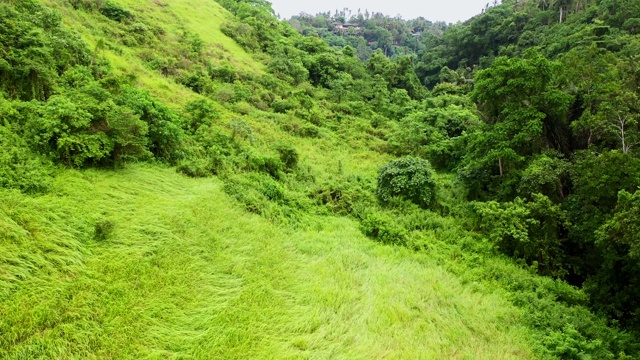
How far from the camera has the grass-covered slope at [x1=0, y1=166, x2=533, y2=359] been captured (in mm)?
5102

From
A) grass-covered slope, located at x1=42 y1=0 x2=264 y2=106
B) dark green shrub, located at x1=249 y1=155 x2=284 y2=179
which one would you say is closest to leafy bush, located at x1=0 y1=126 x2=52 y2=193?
dark green shrub, located at x1=249 y1=155 x2=284 y2=179

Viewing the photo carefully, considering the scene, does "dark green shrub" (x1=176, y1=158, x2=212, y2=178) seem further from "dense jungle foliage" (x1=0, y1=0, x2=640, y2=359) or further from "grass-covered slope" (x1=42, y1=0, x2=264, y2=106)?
"grass-covered slope" (x1=42, y1=0, x2=264, y2=106)

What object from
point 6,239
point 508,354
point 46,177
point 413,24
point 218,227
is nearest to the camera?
point 6,239

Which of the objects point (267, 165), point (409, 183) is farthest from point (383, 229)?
point (267, 165)

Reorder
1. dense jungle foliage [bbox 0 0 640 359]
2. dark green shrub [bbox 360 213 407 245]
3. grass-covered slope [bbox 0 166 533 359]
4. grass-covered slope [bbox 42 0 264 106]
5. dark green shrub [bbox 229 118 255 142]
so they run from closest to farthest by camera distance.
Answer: grass-covered slope [bbox 0 166 533 359], dense jungle foliage [bbox 0 0 640 359], dark green shrub [bbox 360 213 407 245], dark green shrub [bbox 229 118 255 142], grass-covered slope [bbox 42 0 264 106]

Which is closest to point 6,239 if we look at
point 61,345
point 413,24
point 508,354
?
point 61,345

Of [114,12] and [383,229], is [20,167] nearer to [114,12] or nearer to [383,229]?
[383,229]

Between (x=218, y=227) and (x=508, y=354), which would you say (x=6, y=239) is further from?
(x=508, y=354)

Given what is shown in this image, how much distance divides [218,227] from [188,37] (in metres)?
22.8

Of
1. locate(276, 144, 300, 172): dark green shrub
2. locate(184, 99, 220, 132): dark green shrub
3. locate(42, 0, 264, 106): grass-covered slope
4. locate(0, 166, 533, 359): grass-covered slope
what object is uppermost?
locate(42, 0, 264, 106): grass-covered slope

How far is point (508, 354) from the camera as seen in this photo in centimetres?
634

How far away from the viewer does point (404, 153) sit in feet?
70.2

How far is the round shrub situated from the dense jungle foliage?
0.21 feet

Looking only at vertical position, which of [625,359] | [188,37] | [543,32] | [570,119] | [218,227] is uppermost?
[543,32]
